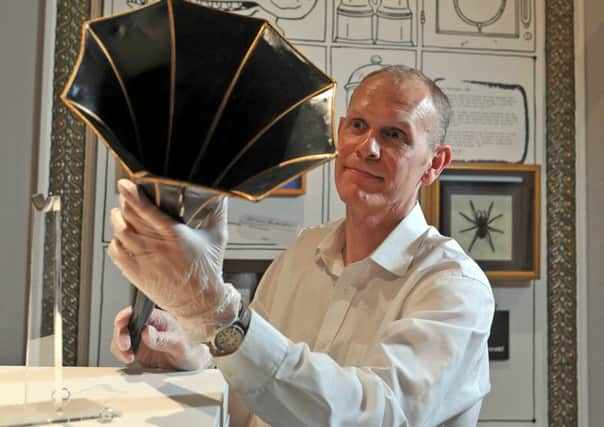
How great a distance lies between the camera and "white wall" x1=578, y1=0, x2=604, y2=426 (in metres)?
2.31

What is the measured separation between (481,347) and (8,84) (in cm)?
164

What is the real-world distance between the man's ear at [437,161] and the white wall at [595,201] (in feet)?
3.40

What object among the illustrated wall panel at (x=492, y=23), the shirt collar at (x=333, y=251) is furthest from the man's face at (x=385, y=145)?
the illustrated wall panel at (x=492, y=23)

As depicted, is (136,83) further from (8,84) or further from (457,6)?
(457,6)

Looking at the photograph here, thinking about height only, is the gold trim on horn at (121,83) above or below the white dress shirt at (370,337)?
above

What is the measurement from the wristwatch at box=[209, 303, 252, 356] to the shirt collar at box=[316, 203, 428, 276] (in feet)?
1.73

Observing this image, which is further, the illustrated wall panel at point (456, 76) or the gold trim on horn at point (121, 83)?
the illustrated wall panel at point (456, 76)

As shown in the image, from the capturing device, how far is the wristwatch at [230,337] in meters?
0.90

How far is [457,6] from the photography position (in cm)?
237

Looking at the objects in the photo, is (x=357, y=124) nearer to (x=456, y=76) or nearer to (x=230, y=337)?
(x=230, y=337)

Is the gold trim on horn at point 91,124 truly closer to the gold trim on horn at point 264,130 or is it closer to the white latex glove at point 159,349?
the gold trim on horn at point 264,130

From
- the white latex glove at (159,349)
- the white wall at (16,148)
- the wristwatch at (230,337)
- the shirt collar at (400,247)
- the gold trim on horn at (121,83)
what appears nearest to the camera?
the gold trim on horn at (121,83)

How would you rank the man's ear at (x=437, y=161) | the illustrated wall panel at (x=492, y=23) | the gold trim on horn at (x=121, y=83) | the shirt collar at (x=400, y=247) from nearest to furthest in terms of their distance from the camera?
1. the gold trim on horn at (x=121, y=83)
2. the shirt collar at (x=400, y=247)
3. the man's ear at (x=437, y=161)
4. the illustrated wall panel at (x=492, y=23)

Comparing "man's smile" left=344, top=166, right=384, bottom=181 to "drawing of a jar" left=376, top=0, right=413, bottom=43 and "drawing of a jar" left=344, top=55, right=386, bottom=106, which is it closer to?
"drawing of a jar" left=344, top=55, right=386, bottom=106
